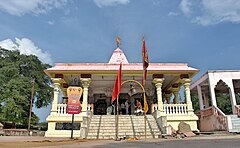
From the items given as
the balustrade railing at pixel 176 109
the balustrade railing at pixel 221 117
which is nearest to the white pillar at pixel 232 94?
the balustrade railing at pixel 221 117

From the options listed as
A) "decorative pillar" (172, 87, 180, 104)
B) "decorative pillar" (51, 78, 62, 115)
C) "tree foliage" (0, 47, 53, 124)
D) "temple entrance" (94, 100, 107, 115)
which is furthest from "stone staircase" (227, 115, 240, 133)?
"tree foliage" (0, 47, 53, 124)

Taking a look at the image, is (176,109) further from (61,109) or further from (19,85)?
(19,85)

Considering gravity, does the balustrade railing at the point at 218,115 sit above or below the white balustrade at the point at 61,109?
below

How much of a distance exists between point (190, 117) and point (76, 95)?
7.44m

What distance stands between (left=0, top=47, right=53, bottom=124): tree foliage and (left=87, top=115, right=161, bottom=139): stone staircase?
1170 centimetres

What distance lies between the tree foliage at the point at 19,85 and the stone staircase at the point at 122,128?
11.7 meters

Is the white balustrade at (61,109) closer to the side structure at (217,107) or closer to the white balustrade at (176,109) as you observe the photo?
the white balustrade at (176,109)

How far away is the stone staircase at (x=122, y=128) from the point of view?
1005cm

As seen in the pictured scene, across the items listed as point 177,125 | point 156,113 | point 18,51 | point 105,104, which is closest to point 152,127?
point 156,113

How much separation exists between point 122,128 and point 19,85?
48.5 ft

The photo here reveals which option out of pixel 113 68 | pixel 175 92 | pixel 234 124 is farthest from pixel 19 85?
pixel 234 124

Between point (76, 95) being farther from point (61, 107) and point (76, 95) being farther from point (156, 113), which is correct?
point (156, 113)

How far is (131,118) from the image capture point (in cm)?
1260

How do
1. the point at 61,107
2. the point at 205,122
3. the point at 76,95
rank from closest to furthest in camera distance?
1. the point at 76,95
2. the point at 61,107
3. the point at 205,122
